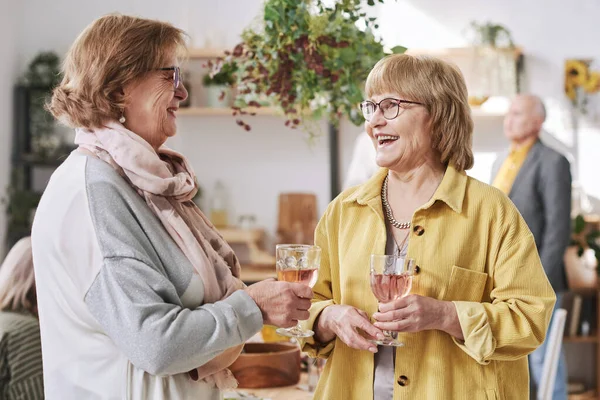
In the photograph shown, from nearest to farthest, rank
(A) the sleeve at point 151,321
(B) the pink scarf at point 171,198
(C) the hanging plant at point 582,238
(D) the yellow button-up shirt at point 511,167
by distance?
(A) the sleeve at point 151,321 → (B) the pink scarf at point 171,198 → (D) the yellow button-up shirt at point 511,167 → (C) the hanging plant at point 582,238

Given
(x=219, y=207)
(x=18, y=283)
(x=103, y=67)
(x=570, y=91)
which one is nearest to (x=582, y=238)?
(x=570, y=91)

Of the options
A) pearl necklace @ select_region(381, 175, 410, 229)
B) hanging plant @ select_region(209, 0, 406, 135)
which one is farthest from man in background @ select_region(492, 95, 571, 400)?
pearl necklace @ select_region(381, 175, 410, 229)

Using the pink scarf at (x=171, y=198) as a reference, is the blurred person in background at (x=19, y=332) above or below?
below

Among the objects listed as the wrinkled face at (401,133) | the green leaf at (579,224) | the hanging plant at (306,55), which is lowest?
the green leaf at (579,224)

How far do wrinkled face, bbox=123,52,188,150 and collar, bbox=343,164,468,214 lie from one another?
0.49 m

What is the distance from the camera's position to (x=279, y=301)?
1593mm

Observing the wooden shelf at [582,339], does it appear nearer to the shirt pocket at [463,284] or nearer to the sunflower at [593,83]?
the sunflower at [593,83]

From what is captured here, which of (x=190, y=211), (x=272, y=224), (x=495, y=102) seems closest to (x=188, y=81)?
(x=272, y=224)

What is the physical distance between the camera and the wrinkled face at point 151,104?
1.61 meters

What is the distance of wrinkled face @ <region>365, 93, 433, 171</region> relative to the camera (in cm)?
180

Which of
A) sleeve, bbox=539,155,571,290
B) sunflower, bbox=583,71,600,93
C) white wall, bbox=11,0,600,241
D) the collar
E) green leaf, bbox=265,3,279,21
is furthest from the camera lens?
white wall, bbox=11,0,600,241

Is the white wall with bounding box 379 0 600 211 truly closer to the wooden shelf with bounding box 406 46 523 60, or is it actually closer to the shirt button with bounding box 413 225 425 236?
the wooden shelf with bounding box 406 46 523 60

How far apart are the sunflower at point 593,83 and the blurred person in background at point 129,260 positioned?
4.54 meters

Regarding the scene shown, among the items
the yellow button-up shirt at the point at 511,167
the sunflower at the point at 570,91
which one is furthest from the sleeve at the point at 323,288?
the sunflower at the point at 570,91
